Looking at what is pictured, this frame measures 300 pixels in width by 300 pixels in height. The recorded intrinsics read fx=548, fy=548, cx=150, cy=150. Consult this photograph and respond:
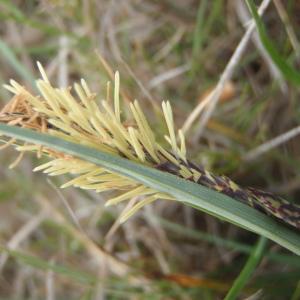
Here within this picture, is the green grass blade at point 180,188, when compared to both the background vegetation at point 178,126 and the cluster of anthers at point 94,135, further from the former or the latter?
the background vegetation at point 178,126

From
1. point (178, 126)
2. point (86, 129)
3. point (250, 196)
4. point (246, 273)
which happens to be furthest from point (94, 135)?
point (178, 126)

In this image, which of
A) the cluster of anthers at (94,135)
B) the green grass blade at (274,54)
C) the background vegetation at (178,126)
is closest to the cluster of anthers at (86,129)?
the cluster of anthers at (94,135)

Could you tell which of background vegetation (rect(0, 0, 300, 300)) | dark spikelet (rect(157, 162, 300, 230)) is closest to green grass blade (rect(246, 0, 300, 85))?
dark spikelet (rect(157, 162, 300, 230))

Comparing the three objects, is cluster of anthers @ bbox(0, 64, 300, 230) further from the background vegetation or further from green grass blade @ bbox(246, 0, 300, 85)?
the background vegetation

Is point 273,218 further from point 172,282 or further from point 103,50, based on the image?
point 103,50

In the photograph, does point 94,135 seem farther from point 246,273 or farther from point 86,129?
point 246,273

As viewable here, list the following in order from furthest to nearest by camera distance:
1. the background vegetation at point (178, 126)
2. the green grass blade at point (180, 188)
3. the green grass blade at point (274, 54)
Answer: the background vegetation at point (178, 126), the green grass blade at point (274, 54), the green grass blade at point (180, 188)
